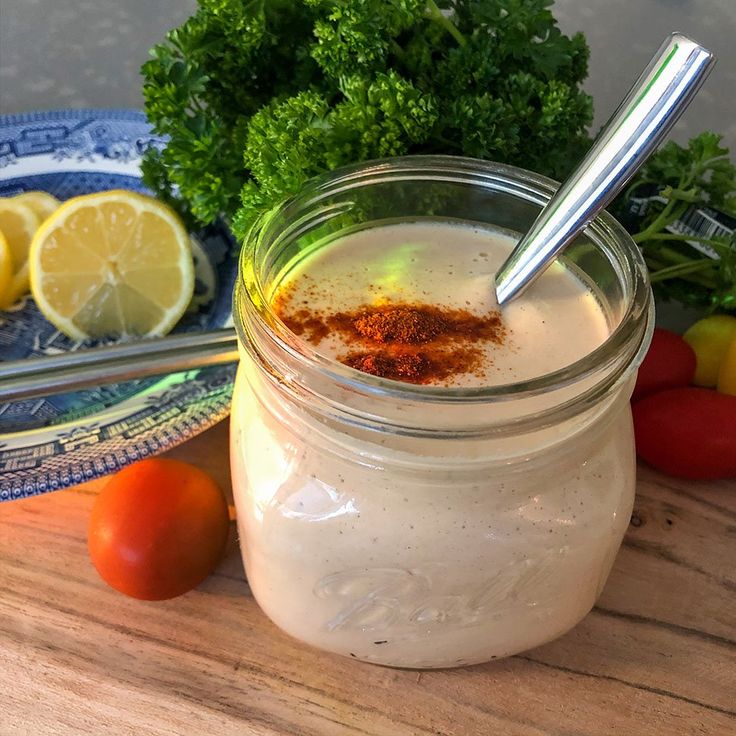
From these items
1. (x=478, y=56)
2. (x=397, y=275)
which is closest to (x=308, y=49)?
(x=478, y=56)

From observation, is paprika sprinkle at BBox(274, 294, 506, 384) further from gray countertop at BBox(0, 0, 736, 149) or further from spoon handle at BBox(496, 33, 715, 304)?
gray countertop at BBox(0, 0, 736, 149)

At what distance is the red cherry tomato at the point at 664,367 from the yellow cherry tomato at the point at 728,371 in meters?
0.03

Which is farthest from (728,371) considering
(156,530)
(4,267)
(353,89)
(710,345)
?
(4,267)

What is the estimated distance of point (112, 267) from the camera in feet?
3.73

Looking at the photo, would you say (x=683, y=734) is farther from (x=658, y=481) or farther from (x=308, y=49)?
(x=308, y=49)

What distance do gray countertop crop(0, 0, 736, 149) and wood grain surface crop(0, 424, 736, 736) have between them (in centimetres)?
91

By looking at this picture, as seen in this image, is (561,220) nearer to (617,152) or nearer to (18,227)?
(617,152)

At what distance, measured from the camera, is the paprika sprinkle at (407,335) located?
665 millimetres

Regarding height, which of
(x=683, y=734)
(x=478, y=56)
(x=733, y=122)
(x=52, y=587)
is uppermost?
(x=478, y=56)

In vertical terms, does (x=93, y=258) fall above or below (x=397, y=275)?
below

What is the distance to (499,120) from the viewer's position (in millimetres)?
886

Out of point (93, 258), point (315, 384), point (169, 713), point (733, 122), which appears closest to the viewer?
point (315, 384)

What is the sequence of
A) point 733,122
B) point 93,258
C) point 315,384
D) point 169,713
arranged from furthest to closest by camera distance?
point 733,122, point 93,258, point 169,713, point 315,384

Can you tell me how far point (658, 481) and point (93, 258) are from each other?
73 cm
